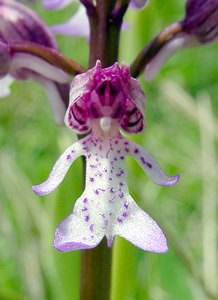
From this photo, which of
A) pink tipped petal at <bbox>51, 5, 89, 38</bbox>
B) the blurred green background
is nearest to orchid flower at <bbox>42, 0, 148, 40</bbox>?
pink tipped petal at <bbox>51, 5, 89, 38</bbox>

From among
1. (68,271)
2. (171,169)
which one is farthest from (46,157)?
(68,271)

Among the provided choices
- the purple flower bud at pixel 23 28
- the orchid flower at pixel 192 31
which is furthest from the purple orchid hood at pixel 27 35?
the orchid flower at pixel 192 31

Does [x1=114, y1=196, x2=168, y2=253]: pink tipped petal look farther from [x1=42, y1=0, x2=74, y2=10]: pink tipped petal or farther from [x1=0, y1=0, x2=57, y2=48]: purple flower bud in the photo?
[x1=42, y1=0, x2=74, y2=10]: pink tipped petal

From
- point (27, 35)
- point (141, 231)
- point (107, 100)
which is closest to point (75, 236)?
point (141, 231)

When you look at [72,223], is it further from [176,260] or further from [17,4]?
[176,260]

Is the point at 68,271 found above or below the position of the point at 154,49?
below

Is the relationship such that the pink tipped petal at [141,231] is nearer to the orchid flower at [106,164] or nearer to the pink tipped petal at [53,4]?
the orchid flower at [106,164]
